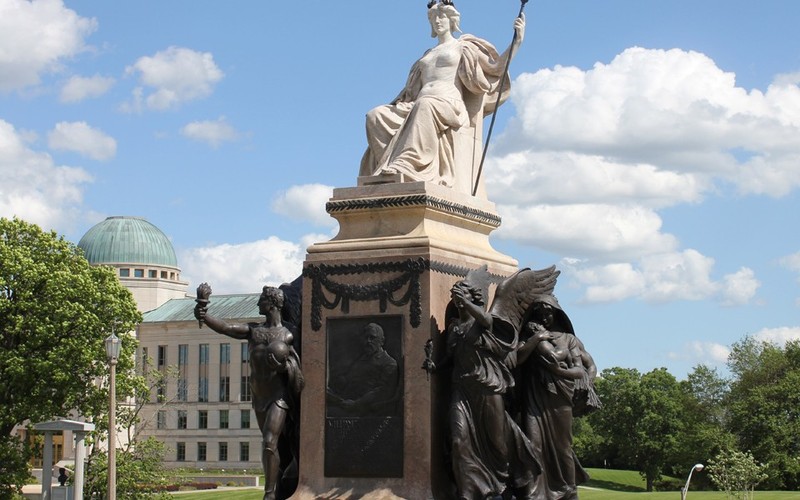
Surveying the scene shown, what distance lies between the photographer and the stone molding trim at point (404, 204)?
11398mm

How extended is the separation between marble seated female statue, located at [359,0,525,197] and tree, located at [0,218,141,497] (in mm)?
28870

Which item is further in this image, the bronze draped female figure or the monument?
the bronze draped female figure

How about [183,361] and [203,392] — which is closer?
[183,361]

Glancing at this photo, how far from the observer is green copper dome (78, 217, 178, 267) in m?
104

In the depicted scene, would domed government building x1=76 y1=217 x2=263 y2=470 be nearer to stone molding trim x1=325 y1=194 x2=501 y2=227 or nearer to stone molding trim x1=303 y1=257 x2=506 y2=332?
stone molding trim x1=325 y1=194 x2=501 y2=227

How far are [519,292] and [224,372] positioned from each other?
288ft

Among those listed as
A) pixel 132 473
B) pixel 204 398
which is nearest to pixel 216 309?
pixel 204 398

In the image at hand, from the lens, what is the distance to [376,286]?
37.2 feet

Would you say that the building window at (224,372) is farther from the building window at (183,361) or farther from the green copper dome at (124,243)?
the green copper dome at (124,243)

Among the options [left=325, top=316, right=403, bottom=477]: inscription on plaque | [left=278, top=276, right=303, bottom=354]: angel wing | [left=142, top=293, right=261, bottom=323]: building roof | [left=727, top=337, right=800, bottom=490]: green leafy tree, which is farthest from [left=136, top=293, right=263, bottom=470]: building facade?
[left=325, top=316, right=403, bottom=477]: inscription on plaque

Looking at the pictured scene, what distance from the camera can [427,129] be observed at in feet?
39.1

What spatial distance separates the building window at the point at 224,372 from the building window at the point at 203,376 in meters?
1.29

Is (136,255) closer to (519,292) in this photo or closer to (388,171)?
(388,171)

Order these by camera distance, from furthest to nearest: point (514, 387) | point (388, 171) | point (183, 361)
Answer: point (183, 361) < point (388, 171) < point (514, 387)
